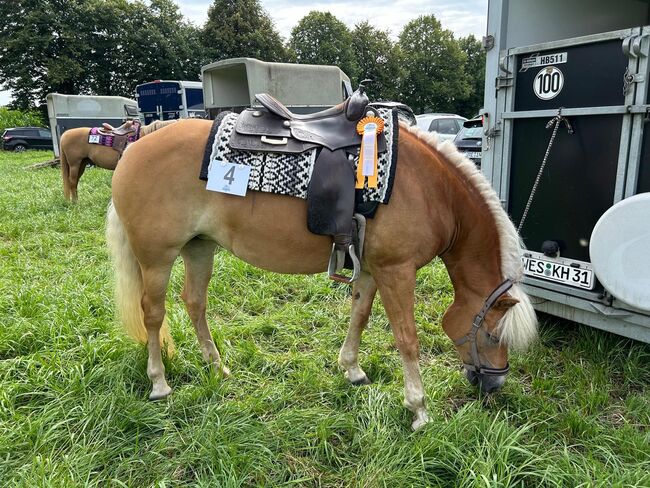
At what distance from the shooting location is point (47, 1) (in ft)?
98.8

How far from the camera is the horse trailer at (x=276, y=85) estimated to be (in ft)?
36.2

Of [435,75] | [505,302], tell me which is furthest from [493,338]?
[435,75]

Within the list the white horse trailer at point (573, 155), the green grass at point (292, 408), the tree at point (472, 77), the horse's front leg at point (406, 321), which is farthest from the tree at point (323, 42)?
the horse's front leg at point (406, 321)

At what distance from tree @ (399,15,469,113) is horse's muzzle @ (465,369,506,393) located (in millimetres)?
40002

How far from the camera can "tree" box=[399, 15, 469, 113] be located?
3984 cm

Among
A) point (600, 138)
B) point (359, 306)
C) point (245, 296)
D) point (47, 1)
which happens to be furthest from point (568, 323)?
point (47, 1)

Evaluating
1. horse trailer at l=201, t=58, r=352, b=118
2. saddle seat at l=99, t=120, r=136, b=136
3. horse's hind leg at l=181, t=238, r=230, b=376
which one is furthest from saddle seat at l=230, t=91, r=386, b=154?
horse trailer at l=201, t=58, r=352, b=118

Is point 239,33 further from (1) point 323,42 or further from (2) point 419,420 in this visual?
(2) point 419,420

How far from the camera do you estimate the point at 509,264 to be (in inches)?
90.0

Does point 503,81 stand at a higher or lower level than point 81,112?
lower

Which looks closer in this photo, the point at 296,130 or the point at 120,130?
the point at 296,130

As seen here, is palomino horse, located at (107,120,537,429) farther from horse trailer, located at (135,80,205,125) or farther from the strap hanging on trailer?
horse trailer, located at (135,80,205,125)

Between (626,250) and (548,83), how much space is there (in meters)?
1.23

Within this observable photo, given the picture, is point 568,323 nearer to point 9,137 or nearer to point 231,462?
point 231,462
